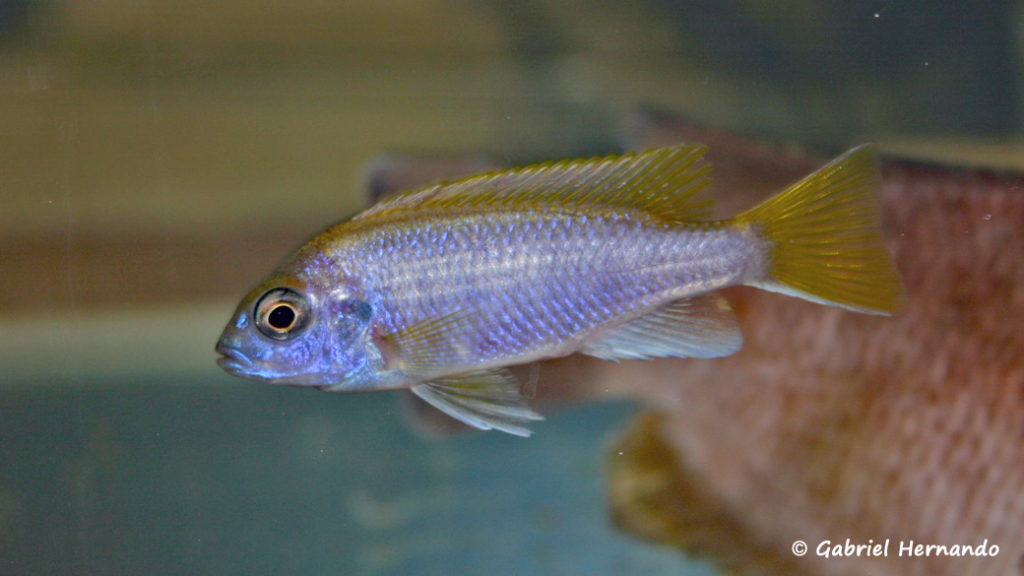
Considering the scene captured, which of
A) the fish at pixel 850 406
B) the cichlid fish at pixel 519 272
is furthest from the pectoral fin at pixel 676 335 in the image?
the fish at pixel 850 406

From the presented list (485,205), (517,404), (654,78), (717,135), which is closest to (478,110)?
(654,78)

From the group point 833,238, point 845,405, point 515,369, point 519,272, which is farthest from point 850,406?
point 519,272

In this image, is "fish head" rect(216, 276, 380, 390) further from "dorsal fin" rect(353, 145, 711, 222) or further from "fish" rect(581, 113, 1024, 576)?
"fish" rect(581, 113, 1024, 576)

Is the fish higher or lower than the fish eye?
lower

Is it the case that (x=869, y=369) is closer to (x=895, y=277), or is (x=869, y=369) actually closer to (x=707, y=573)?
(x=895, y=277)

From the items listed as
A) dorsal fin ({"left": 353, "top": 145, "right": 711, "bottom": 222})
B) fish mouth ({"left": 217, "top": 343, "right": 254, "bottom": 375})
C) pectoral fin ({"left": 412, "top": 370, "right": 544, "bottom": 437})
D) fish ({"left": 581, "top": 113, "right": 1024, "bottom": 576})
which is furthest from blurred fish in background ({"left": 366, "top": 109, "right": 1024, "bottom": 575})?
fish mouth ({"left": 217, "top": 343, "right": 254, "bottom": 375})

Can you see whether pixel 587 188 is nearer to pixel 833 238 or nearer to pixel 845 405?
pixel 833 238
